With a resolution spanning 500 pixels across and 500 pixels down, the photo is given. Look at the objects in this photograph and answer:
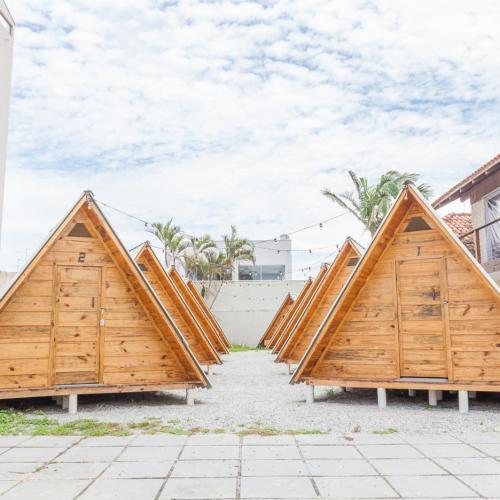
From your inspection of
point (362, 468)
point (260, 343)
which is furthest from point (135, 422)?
point (260, 343)

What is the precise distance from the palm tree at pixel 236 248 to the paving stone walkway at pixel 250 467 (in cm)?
2246

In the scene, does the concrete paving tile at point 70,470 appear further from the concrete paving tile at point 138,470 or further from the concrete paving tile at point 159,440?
the concrete paving tile at point 159,440

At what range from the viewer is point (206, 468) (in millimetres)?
4520

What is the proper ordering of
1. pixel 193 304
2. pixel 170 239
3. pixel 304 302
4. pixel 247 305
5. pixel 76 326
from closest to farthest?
pixel 76 326
pixel 304 302
pixel 193 304
pixel 247 305
pixel 170 239

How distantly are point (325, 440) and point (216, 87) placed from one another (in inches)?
247

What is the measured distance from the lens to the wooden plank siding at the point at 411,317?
288 inches

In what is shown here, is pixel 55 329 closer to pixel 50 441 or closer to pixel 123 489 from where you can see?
pixel 50 441

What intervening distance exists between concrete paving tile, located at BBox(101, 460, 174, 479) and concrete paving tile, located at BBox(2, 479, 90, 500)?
26cm

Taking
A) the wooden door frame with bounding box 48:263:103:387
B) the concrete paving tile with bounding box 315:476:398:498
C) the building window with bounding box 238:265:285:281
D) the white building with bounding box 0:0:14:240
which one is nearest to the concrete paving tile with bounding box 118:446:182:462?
the concrete paving tile with bounding box 315:476:398:498

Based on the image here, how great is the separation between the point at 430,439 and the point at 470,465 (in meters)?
1.04

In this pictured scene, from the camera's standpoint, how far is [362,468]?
4.49m

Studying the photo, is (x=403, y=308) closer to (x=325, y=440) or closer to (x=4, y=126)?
(x=325, y=440)

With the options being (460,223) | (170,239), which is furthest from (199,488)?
(170,239)

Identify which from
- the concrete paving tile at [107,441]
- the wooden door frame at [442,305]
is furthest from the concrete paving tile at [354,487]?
the wooden door frame at [442,305]
